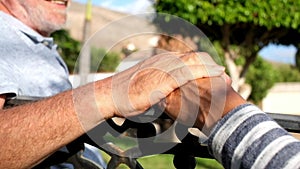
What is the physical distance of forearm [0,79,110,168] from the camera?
1329mm

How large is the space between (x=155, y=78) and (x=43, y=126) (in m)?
0.28

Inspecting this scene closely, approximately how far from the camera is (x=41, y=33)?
93.5 inches

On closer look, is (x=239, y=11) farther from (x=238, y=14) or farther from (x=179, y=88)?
(x=179, y=88)

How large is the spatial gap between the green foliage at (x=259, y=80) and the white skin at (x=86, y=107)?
1760 centimetres

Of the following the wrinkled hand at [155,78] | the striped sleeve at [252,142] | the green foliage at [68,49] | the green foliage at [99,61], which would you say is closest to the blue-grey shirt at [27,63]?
the green foliage at [99,61]

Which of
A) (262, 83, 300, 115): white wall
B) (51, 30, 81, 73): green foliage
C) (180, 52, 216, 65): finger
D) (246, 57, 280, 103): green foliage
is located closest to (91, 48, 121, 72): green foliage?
(180, 52, 216, 65): finger

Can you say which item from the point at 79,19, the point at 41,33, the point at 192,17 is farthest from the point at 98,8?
the point at 41,33

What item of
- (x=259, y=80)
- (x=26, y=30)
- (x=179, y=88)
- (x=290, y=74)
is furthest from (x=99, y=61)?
(x=290, y=74)

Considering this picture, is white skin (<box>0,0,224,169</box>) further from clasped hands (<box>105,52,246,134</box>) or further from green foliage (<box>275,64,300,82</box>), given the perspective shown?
green foliage (<box>275,64,300,82</box>)

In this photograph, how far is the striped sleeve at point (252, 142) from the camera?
1.09m

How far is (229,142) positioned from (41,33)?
1.39m

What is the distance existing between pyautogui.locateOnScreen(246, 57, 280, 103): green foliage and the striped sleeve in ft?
58.2

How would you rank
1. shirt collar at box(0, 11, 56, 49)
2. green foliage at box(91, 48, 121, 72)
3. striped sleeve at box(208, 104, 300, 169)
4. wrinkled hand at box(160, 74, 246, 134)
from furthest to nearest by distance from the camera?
shirt collar at box(0, 11, 56, 49) → green foliage at box(91, 48, 121, 72) → wrinkled hand at box(160, 74, 246, 134) → striped sleeve at box(208, 104, 300, 169)

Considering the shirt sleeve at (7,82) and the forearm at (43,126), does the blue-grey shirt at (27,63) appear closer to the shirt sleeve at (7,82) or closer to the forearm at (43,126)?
the shirt sleeve at (7,82)
